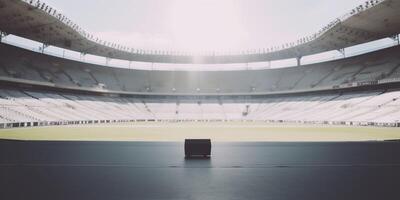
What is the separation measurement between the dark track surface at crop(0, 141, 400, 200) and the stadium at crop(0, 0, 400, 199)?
4 centimetres

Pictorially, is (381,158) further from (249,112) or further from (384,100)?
(249,112)

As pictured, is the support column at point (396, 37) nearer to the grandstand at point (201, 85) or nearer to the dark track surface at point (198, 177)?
the grandstand at point (201, 85)

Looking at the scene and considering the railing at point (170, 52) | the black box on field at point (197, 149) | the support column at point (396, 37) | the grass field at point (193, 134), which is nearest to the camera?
the black box on field at point (197, 149)

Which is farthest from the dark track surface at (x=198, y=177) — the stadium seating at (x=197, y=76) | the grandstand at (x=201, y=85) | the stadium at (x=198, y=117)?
the stadium seating at (x=197, y=76)

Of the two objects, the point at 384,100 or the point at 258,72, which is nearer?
the point at 384,100

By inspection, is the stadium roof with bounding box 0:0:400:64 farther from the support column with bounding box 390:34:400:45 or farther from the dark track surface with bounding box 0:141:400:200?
the dark track surface with bounding box 0:141:400:200

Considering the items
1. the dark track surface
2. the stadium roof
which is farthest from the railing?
the dark track surface

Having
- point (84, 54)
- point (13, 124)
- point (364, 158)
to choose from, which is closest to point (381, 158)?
point (364, 158)

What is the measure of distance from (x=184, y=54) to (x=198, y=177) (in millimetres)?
59242

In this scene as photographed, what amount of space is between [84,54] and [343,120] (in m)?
55.1

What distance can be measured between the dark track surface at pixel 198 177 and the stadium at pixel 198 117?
0.12 ft

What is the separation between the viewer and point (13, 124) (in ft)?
95.9

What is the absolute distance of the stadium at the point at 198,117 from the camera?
5355mm

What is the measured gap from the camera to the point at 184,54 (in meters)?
63.3
